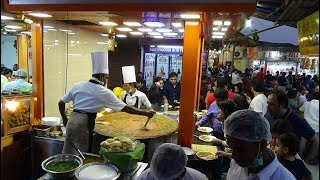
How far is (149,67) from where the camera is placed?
13469 mm

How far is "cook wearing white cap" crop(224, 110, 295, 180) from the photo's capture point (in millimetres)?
1919

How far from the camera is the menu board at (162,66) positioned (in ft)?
44.9

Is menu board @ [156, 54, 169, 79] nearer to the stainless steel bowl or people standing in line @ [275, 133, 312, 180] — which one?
the stainless steel bowl

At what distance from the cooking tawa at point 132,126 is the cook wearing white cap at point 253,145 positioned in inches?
111

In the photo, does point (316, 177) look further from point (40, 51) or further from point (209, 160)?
point (40, 51)

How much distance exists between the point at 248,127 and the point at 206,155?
255cm

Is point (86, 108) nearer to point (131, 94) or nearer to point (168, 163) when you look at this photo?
point (131, 94)

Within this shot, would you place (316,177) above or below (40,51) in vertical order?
below

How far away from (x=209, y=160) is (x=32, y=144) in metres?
3.31

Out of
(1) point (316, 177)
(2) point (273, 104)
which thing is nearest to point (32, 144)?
(2) point (273, 104)

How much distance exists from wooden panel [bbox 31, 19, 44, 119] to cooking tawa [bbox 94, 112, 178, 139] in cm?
126

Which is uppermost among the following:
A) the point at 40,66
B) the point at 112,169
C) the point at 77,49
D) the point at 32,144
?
the point at 77,49

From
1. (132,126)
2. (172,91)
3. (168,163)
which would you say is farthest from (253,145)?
(172,91)

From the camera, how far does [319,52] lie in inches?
41.0
